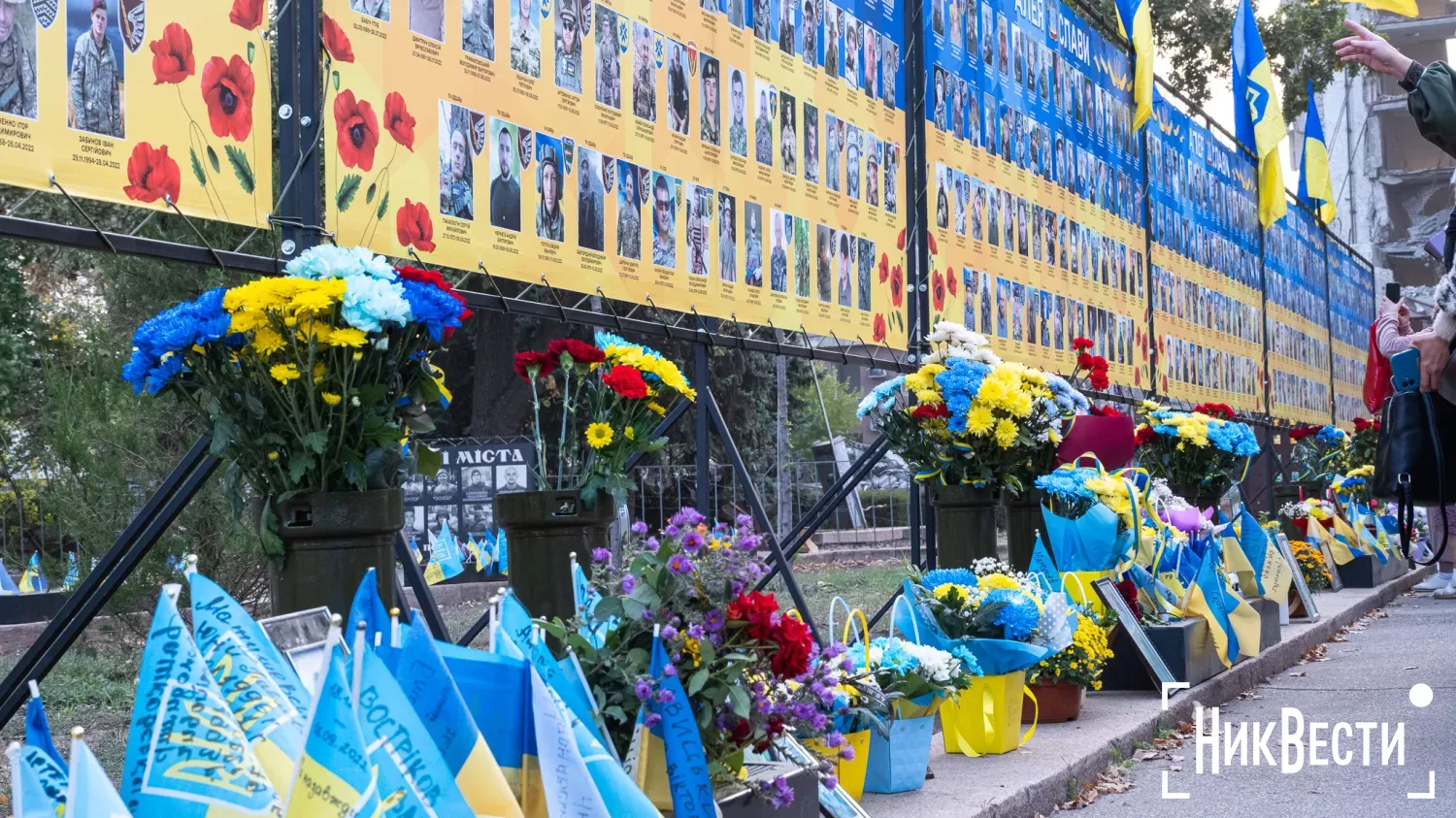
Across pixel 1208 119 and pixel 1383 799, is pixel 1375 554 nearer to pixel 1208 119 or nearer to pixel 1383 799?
pixel 1208 119

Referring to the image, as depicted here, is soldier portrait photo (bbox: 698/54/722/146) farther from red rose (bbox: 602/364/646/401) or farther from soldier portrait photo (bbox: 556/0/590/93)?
red rose (bbox: 602/364/646/401)

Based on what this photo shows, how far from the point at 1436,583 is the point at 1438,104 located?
12160mm

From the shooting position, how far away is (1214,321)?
686 inches

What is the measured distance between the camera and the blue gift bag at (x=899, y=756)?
4754 millimetres

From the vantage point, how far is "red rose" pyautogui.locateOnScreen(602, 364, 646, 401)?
4984 mm

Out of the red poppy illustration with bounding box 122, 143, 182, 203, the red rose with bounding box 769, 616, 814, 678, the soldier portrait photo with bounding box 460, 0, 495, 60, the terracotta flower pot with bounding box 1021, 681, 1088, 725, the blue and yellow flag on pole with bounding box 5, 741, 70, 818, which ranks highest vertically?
the soldier portrait photo with bounding box 460, 0, 495, 60

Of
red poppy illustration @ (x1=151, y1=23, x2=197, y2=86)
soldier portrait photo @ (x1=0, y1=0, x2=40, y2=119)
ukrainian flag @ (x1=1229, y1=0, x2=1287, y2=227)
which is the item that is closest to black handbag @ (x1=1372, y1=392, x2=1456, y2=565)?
red poppy illustration @ (x1=151, y1=23, x2=197, y2=86)

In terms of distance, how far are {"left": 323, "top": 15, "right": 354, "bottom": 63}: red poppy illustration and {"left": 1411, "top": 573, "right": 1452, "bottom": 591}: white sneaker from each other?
13745mm

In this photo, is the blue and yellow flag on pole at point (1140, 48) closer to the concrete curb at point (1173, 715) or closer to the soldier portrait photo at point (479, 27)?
the concrete curb at point (1173, 715)

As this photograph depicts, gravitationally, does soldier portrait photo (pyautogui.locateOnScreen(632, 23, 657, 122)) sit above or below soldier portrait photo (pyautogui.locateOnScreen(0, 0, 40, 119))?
above

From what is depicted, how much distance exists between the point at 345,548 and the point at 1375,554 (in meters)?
14.0

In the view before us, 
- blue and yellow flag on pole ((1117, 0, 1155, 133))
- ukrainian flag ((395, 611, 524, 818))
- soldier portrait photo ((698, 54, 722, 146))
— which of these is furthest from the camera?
blue and yellow flag on pole ((1117, 0, 1155, 133))

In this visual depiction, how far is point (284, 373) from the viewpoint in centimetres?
373

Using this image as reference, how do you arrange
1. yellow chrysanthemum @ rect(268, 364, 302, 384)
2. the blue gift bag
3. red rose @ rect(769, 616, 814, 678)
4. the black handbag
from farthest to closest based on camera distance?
1. the black handbag
2. the blue gift bag
3. yellow chrysanthemum @ rect(268, 364, 302, 384)
4. red rose @ rect(769, 616, 814, 678)
